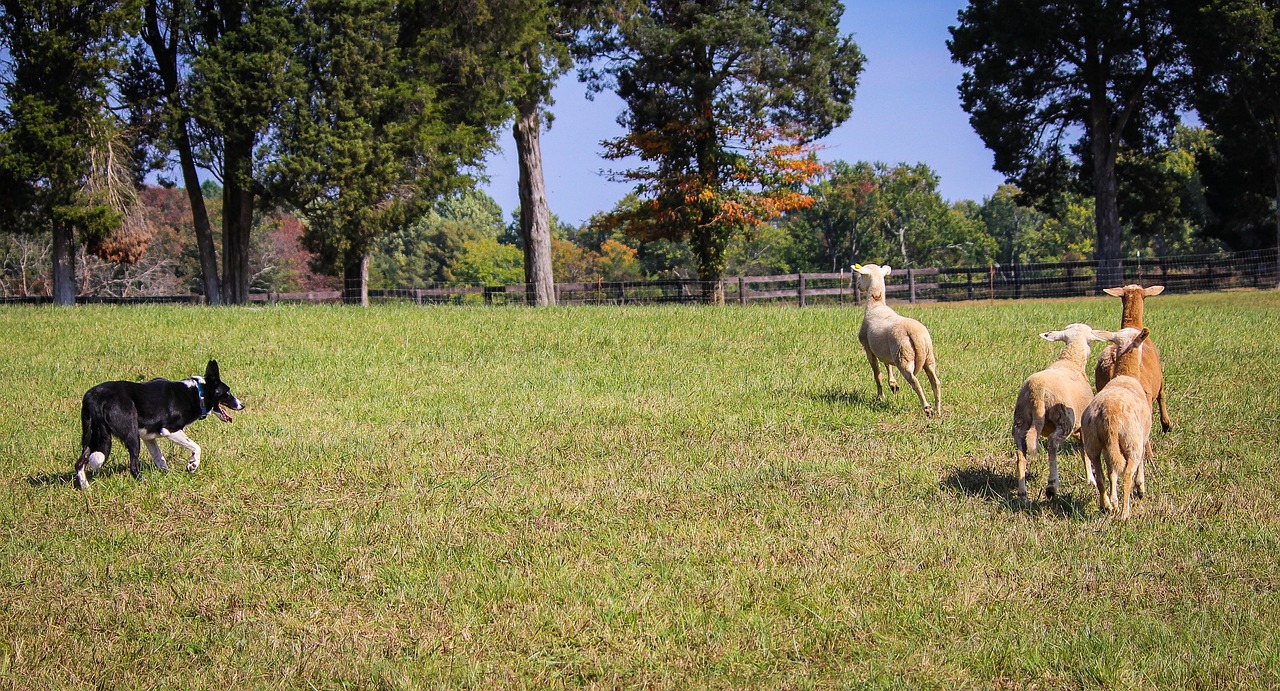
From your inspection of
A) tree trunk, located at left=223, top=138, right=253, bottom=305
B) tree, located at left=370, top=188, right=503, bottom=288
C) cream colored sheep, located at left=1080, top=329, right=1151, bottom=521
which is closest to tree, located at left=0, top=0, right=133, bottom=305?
tree trunk, located at left=223, top=138, right=253, bottom=305

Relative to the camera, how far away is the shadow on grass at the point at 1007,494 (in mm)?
6762

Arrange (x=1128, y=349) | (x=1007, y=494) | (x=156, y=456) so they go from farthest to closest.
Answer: (x=156, y=456)
(x=1128, y=349)
(x=1007, y=494)

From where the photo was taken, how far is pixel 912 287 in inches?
1406

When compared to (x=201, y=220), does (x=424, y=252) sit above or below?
above

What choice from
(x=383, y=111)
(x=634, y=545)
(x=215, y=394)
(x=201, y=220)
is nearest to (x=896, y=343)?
(x=634, y=545)

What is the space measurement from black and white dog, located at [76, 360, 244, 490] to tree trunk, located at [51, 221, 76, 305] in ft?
73.2

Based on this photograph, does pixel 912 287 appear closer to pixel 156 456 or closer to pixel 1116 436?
pixel 1116 436

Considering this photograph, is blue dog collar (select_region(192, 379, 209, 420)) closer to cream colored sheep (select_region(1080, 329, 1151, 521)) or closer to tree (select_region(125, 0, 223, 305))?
cream colored sheep (select_region(1080, 329, 1151, 521))

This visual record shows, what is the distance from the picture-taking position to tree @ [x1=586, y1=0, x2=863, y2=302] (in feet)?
109

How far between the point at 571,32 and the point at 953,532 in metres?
30.1

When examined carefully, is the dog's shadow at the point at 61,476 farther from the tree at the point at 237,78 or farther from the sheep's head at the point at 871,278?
the tree at the point at 237,78

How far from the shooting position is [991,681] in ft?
14.2

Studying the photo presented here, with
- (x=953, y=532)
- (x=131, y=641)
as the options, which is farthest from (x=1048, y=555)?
(x=131, y=641)

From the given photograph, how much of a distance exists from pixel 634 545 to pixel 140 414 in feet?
14.1
